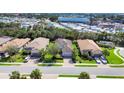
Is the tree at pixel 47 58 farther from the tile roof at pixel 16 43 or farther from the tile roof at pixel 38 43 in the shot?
the tile roof at pixel 16 43

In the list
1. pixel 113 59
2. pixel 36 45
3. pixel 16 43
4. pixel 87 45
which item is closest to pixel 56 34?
pixel 36 45

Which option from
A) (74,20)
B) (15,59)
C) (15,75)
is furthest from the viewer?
(74,20)

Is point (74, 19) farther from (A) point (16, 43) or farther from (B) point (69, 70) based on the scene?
(A) point (16, 43)

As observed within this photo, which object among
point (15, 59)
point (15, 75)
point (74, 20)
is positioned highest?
point (74, 20)

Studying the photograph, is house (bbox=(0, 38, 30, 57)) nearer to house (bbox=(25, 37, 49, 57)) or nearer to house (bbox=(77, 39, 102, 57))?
house (bbox=(25, 37, 49, 57))

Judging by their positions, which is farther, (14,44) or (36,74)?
(14,44)

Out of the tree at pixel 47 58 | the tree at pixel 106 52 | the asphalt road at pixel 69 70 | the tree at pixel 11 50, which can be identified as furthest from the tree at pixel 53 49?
the tree at pixel 106 52

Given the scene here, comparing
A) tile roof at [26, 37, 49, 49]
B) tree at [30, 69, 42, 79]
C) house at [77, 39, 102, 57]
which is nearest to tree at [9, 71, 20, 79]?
tree at [30, 69, 42, 79]
